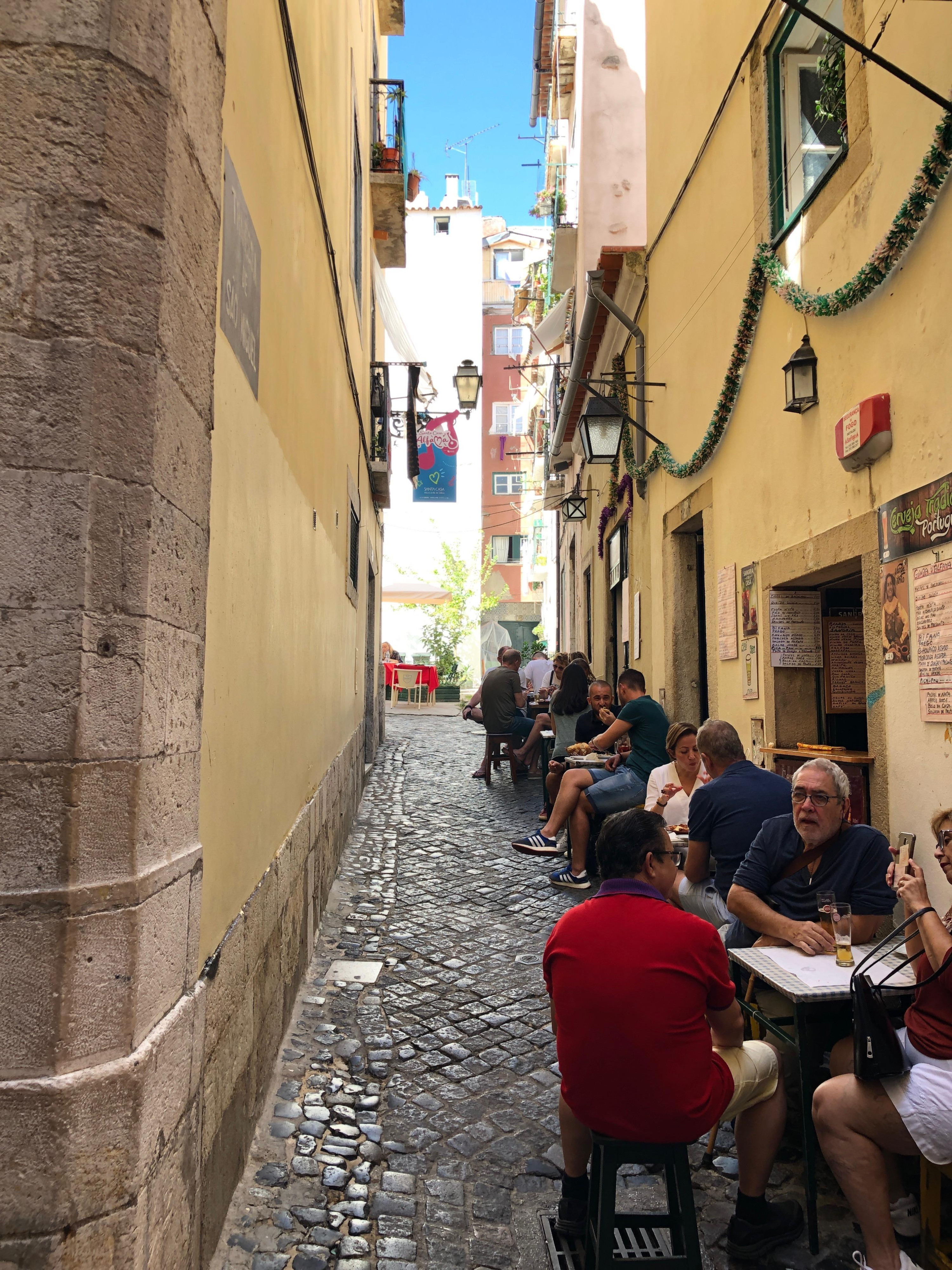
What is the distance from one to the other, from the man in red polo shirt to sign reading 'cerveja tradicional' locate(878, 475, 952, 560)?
5.29ft

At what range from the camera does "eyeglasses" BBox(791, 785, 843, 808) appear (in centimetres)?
341

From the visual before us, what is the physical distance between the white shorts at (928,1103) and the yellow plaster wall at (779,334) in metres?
1.16

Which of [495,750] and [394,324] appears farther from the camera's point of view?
[394,324]

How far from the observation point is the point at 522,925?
6.08 metres

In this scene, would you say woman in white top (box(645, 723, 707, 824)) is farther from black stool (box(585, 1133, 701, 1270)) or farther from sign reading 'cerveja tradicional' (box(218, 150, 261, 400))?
sign reading 'cerveja tradicional' (box(218, 150, 261, 400))

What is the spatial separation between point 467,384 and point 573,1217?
14.0m

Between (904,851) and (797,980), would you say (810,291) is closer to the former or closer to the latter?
(904,851)

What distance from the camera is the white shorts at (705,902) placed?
4.43 m

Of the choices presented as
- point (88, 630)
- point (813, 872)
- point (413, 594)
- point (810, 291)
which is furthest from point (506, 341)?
point (88, 630)

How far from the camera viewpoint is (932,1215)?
104 inches

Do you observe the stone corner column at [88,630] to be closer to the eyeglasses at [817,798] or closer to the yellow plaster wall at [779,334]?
the eyeglasses at [817,798]

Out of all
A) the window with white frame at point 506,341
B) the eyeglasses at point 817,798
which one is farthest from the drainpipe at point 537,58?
the eyeglasses at point 817,798

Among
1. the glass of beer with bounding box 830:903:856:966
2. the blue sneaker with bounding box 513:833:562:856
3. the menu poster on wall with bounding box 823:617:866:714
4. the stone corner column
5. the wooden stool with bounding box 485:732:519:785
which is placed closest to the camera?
the stone corner column

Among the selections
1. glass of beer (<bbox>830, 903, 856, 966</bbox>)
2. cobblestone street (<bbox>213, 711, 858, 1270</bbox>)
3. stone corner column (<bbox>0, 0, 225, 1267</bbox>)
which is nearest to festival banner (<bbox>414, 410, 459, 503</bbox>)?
cobblestone street (<bbox>213, 711, 858, 1270</bbox>)
